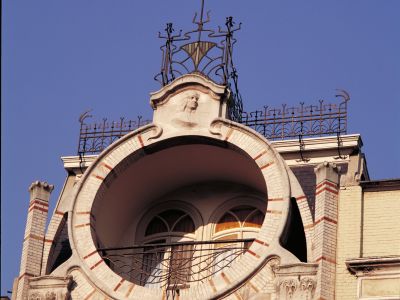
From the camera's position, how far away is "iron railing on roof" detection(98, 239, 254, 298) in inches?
624

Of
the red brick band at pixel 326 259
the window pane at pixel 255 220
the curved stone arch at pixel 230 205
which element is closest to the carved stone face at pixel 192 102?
the curved stone arch at pixel 230 205

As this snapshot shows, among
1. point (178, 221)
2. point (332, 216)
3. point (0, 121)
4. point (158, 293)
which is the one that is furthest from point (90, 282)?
point (0, 121)

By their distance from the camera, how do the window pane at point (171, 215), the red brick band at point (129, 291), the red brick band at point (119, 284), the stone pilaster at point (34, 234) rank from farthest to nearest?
the window pane at point (171, 215), the stone pilaster at point (34, 234), the red brick band at point (119, 284), the red brick band at point (129, 291)

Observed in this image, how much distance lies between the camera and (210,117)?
16844 millimetres

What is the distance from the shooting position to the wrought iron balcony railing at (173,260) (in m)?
15.9

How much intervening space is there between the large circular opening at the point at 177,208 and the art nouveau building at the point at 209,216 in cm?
3

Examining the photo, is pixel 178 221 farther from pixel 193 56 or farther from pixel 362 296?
pixel 362 296

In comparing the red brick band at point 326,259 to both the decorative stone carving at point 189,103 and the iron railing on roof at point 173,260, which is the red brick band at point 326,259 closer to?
the iron railing on roof at point 173,260

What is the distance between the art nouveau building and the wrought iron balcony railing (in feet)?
0.10

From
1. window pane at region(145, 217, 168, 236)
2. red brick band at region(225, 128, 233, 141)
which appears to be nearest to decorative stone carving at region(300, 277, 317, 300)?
red brick band at region(225, 128, 233, 141)

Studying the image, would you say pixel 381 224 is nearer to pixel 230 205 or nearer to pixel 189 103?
pixel 230 205

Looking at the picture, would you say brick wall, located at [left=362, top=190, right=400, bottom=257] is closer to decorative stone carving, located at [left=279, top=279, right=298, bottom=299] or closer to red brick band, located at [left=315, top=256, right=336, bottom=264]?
red brick band, located at [left=315, top=256, right=336, bottom=264]

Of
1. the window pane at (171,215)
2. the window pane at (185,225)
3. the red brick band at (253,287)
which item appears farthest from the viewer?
the window pane at (171,215)

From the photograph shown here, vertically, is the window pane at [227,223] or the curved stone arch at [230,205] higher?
the curved stone arch at [230,205]
